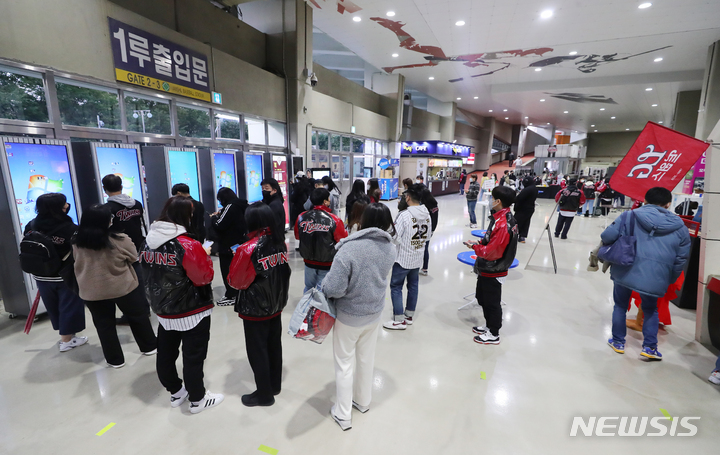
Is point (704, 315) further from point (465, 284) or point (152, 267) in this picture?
point (152, 267)

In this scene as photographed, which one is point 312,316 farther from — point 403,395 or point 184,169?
point 184,169

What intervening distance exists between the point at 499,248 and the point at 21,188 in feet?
16.2

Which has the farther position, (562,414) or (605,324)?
(605,324)

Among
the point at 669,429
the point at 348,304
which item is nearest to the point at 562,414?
the point at 669,429

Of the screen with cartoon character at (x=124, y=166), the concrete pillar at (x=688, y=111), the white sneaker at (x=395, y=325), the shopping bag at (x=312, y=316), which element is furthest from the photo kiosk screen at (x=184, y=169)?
the concrete pillar at (x=688, y=111)

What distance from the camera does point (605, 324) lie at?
12.1 feet

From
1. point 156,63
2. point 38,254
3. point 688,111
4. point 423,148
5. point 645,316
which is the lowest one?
point 645,316

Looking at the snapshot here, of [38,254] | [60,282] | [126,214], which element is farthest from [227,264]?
[38,254]

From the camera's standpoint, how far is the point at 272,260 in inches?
79.5

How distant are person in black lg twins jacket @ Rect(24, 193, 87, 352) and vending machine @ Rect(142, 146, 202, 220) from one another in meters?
2.25

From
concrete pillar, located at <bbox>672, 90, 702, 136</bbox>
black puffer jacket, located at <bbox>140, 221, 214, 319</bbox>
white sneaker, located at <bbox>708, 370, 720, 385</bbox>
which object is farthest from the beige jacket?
concrete pillar, located at <bbox>672, 90, 702, 136</bbox>

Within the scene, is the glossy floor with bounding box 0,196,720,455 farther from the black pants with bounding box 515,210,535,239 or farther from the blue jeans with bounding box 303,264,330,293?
the black pants with bounding box 515,210,535,239

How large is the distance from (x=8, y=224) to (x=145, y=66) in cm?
312

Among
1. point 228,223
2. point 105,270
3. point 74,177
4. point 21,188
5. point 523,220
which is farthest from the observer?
point 523,220
